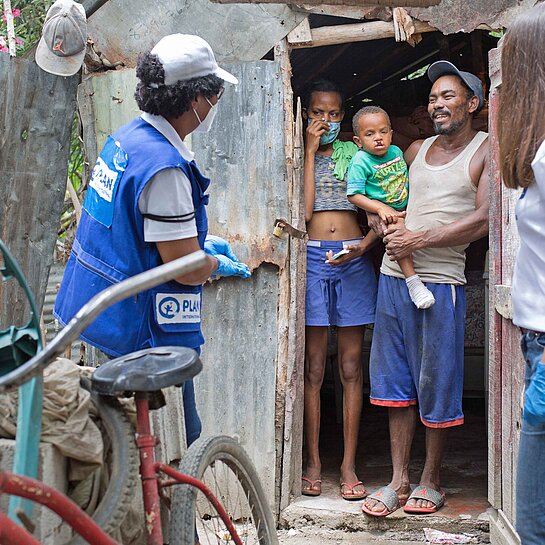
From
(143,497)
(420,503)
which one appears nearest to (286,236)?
(420,503)

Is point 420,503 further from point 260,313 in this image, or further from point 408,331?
point 260,313

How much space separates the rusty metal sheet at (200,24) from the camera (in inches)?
181

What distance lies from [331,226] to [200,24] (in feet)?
4.47

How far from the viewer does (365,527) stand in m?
4.63

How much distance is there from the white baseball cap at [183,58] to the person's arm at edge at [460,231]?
6.03ft

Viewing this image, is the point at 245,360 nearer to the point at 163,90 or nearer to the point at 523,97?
the point at 163,90

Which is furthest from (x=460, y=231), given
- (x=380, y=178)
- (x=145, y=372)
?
(x=145, y=372)

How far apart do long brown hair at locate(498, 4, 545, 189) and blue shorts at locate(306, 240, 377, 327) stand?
2633 millimetres

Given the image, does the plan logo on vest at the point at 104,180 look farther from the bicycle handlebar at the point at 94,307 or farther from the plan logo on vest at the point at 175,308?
the bicycle handlebar at the point at 94,307

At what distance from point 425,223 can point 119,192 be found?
7.01ft

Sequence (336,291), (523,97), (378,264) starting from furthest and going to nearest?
(378,264) → (336,291) → (523,97)

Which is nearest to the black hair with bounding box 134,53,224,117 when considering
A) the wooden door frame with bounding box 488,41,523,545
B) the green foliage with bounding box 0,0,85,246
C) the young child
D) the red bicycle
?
the red bicycle

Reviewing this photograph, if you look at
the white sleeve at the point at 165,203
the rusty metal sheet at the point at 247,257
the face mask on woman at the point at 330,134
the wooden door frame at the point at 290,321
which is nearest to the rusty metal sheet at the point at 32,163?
the rusty metal sheet at the point at 247,257

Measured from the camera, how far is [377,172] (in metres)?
4.73
